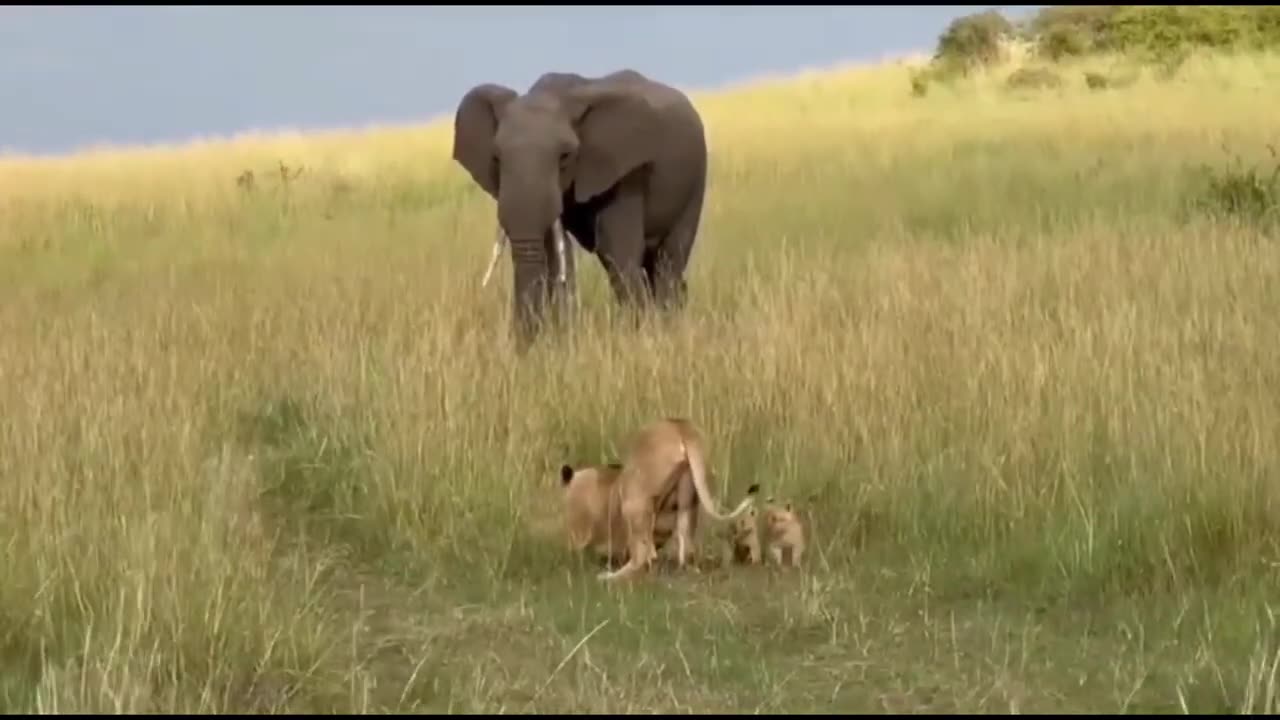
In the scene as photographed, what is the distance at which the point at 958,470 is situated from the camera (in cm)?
483

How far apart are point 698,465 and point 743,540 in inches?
11.7

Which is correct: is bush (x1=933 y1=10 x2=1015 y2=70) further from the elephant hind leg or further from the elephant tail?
the elephant tail

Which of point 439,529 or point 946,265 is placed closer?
point 439,529

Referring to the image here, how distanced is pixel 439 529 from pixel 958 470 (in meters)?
1.46

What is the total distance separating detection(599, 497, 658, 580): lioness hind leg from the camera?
4414 mm

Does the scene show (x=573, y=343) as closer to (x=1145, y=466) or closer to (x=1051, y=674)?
(x=1145, y=466)

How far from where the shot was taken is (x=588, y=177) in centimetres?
779

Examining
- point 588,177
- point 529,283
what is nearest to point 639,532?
point 529,283

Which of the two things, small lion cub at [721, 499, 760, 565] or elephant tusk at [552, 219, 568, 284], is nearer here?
small lion cub at [721, 499, 760, 565]

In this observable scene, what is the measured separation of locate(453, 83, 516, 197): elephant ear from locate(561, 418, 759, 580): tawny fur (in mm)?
3347

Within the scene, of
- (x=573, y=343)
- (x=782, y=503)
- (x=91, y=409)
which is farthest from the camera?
(x=573, y=343)

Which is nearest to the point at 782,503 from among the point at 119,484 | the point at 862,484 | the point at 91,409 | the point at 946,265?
the point at 862,484

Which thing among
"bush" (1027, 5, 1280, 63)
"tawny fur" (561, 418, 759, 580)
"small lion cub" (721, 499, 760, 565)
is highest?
"bush" (1027, 5, 1280, 63)

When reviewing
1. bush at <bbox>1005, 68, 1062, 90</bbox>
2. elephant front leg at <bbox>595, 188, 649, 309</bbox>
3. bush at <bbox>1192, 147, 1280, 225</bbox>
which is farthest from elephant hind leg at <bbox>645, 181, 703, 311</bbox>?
bush at <bbox>1005, 68, 1062, 90</bbox>
